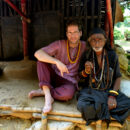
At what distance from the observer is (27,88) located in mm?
3051

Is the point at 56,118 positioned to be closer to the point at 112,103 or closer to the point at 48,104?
the point at 48,104

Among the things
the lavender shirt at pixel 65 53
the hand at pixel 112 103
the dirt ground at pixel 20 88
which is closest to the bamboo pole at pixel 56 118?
the dirt ground at pixel 20 88

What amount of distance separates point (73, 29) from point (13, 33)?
8.77 ft

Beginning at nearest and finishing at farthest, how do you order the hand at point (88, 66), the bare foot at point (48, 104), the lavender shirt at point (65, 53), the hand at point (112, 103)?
the hand at point (112, 103) < the bare foot at point (48, 104) < the hand at point (88, 66) < the lavender shirt at point (65, 53)

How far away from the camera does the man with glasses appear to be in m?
2.36

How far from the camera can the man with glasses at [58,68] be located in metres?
2.36

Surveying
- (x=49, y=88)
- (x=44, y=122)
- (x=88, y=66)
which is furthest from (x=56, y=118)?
(x=88, y=66)

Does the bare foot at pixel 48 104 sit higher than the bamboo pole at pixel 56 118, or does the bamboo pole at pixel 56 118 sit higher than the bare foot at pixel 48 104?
the bare foot at pixel 48 104

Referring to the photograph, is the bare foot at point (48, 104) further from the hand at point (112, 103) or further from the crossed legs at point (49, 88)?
the hand at point (112, 103)

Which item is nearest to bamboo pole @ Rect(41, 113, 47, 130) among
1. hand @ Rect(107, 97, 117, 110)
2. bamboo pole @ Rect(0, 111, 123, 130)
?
bamboo pole @ Rect(0, 111, 123, 130)

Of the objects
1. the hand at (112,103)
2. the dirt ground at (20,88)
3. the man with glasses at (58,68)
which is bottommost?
the dirt ground at (20,88)

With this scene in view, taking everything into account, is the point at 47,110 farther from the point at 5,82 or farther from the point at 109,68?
the point at 5,82

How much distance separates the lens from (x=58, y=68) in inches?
99.7

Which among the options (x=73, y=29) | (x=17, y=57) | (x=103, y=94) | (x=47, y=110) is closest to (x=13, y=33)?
(x=17, y=57)
